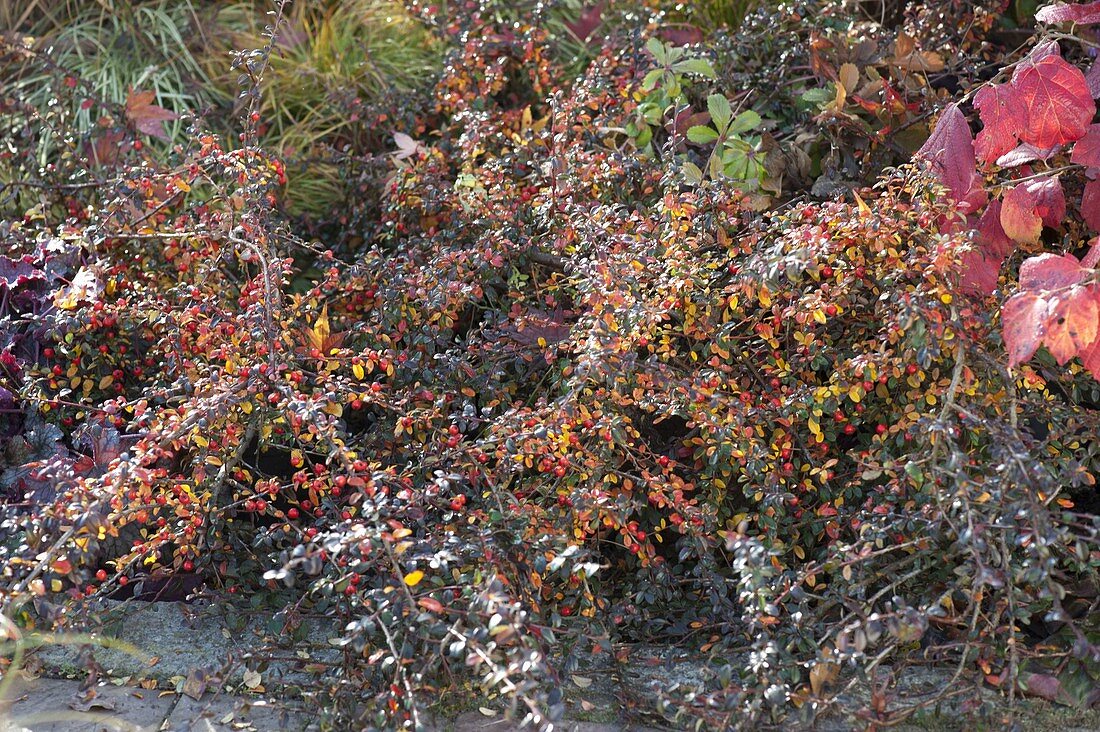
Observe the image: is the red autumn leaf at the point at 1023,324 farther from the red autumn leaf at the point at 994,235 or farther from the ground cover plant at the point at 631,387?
the red autumn leaf at the point at 994,235

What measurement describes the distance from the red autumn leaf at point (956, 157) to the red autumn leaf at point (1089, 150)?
0.18m

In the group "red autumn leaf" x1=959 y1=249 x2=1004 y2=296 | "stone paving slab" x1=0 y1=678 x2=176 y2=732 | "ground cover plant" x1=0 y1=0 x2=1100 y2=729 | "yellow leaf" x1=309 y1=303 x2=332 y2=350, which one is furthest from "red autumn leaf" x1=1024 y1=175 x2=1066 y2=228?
"stone paving slab" x1=0 y1=678 x2=176 y2=732

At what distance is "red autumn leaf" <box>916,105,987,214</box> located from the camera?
79.0 inches

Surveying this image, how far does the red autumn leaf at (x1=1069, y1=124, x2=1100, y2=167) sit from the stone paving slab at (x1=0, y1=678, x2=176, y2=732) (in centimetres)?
195

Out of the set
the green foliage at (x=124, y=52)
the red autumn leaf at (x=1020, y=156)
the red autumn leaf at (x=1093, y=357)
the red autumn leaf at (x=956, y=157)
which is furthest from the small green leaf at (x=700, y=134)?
the green foliage at (x=124, y=52)

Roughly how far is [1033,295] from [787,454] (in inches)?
20.8

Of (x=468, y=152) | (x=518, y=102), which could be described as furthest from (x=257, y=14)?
(x=468, y=152)

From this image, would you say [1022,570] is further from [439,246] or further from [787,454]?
[439,246]

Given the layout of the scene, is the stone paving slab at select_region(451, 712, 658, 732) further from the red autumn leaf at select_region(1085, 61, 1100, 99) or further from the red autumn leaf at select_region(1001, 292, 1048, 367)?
the red autumn leaf at select_region(1085, 61, 1100, 99)

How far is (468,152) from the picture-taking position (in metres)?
2.54

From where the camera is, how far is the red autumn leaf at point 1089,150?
1.95 m

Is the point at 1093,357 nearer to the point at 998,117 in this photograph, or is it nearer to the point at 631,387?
Result: the point at 998,117

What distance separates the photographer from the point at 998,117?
6.47ft

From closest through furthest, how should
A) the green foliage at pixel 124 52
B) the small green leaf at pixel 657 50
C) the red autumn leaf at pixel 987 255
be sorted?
the red autumn leaf at pixel 987 255, the small green leaf at pixel 657 50, the green foliage at pixel 124 52
